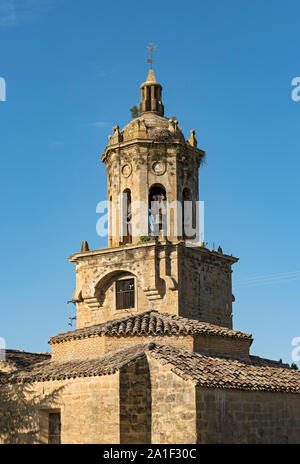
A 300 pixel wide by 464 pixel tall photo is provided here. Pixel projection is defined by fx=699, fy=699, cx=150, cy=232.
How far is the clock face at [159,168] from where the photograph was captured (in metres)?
27.8

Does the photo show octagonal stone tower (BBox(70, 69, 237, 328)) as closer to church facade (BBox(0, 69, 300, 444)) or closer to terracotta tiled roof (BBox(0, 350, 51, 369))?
church facade (BBox(0, 69, 300, 444))

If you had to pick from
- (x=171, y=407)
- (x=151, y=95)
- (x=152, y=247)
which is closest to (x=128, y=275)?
(x=152, y=247)

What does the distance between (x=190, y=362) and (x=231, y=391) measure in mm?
1327

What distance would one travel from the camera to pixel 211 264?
92.6ft

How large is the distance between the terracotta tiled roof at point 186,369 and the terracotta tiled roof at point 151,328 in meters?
0.71

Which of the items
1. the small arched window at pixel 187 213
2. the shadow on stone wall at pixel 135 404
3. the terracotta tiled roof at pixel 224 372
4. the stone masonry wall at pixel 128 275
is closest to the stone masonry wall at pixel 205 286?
the stone masonry wall at pixel 128 275

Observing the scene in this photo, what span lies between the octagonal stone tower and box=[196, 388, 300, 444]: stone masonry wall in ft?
20.7

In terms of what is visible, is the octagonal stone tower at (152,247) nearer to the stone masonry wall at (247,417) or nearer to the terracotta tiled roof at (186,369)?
the terracotta tiled roof at (186,369)

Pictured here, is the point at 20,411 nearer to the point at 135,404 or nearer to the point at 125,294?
the point at 135,404

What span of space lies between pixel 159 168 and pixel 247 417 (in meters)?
11.8

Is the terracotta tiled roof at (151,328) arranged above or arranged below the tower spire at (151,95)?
below

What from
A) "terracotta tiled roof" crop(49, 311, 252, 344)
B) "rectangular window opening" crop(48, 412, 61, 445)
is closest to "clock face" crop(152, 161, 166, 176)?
"terracotta tiled roof" crop(49, 311, 252, 344)

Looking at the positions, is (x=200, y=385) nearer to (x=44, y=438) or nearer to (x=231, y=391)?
(x=231, y=391)
